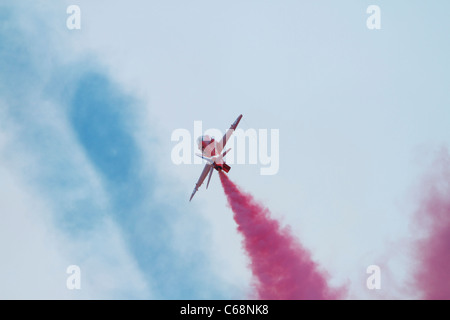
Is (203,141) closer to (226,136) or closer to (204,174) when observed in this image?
(226,136)

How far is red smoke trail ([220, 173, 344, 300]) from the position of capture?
100 metres

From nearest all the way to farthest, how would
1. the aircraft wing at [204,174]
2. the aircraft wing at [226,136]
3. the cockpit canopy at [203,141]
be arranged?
1. the aircraft wing at [204,174]
2. the cockpit canopy at [203,141]
3. the aircraft wing at [226,136]

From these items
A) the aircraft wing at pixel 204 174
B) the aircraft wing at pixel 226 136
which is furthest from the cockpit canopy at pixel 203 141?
the aircraft wing at pixel 204 174

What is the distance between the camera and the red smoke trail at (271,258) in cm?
10012

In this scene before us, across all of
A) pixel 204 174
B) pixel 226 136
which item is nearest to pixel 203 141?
pixel 226 136

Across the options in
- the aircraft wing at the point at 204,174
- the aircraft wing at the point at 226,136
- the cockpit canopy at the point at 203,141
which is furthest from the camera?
the aircraft wing at the point at 226,136

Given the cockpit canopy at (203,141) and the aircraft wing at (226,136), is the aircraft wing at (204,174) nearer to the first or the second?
the aircraft wing at (226,136)

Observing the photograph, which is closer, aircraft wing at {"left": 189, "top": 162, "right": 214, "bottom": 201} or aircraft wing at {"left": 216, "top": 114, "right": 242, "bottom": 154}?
aircraft wing at {"left": 189, "top": 162, "right": 214, "bottom": 201}

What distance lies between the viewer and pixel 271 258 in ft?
337

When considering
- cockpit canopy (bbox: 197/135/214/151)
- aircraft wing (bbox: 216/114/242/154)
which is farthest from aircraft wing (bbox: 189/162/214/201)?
cockpit canopy (bbox: 197/135/214/151)

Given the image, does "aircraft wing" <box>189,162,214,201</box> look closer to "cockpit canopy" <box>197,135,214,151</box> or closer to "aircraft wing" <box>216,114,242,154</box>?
"aircraft wing" <box>216,114,242,154</box>
